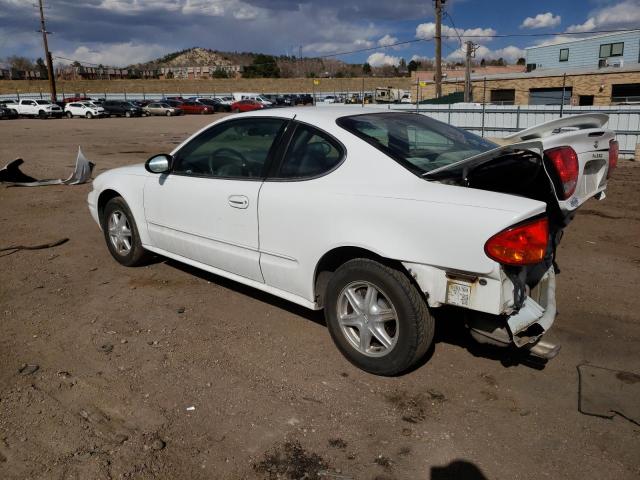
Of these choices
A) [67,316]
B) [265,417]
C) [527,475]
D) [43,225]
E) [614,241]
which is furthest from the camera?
[43,225]

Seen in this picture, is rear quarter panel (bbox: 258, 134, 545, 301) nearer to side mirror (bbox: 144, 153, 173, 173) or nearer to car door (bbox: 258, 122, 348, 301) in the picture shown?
car door (bbox: 258, 122, 348, 301)

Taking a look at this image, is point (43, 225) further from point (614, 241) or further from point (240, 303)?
point (614, 241)

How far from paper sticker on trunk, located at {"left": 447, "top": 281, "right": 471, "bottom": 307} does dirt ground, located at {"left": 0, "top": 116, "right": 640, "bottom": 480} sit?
52cm

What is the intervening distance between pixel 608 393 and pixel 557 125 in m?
1.65

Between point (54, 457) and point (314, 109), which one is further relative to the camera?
point (314, 109)

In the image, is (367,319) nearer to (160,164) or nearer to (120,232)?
(160,164)

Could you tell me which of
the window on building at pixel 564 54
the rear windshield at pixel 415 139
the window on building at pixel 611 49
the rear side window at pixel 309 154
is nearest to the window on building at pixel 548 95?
the window on building at pixel 611 49

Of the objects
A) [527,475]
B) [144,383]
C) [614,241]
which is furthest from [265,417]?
[614,241]

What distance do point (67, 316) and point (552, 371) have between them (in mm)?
3641

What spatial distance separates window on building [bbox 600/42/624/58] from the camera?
4078 cm

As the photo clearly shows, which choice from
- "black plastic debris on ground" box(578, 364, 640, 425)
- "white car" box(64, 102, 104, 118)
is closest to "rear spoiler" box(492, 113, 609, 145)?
"black plastic debris on ground" box(578, 364, 640, 425)

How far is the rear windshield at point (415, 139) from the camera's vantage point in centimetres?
342

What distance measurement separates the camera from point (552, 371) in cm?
345

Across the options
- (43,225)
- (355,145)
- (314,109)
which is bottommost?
(43,225)
